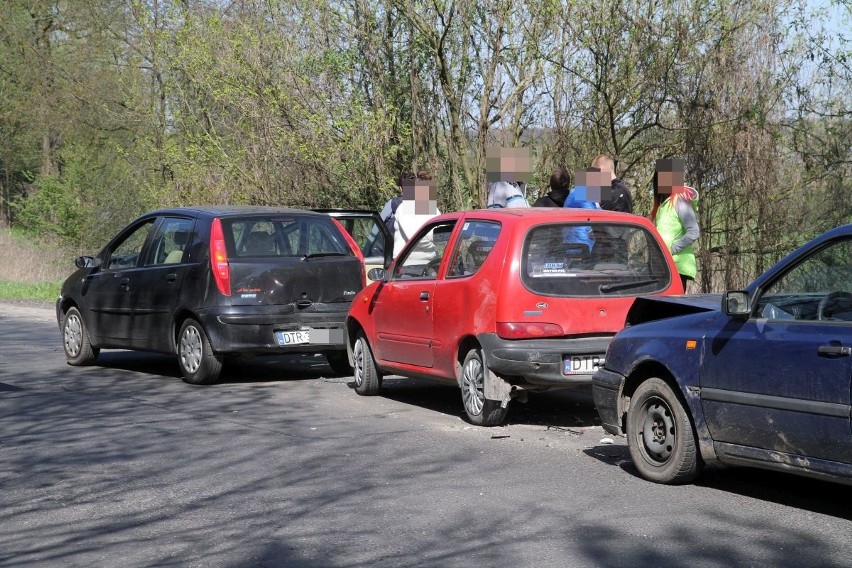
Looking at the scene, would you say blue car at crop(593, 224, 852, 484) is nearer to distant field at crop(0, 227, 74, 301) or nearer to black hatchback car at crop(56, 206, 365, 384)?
black hatchback car at crop(56, 206, 365, 384)

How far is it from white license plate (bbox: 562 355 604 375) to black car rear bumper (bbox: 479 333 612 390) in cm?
1

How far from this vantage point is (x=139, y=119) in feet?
103

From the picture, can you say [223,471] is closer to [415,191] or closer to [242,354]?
[242,354]

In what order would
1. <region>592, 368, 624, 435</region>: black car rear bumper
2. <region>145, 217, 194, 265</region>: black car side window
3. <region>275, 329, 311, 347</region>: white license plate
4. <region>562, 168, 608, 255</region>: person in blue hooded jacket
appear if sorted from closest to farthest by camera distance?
<region>592, 368, 624, 435</region>: black car rear bumper
<region>562, 168, 608, 255</region>: person in blue hooded jacket
<region>275, 329, 311, 347</region>: white license plate
<region>145, 217, 194, 265</region>: black car side window

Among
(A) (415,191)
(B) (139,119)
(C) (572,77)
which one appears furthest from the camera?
(B) (139,119)

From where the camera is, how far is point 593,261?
9352mm

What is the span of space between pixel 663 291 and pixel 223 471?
3865mm

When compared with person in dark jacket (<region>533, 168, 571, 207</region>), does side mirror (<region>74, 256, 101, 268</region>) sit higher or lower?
lower

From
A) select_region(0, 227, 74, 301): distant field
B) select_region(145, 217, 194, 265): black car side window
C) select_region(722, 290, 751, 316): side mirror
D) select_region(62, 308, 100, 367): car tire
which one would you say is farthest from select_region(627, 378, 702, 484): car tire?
select_region(0, 227, 74, 301): distant field

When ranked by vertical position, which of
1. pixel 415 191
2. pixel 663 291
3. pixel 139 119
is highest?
pixel 139 119

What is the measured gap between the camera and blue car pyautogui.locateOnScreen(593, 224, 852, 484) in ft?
19.7

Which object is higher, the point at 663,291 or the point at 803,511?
the point at 663,291

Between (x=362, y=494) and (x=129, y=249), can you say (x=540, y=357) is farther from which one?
(x=129, y=249)

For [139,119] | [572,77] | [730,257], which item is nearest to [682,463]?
[730,257]
